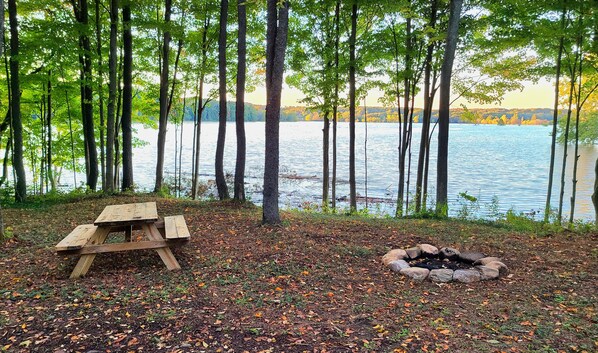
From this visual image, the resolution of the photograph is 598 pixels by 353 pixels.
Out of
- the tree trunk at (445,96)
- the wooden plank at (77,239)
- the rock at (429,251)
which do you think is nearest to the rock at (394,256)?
the rock at (429,251)

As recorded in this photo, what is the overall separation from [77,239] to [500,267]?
5281 millimetres

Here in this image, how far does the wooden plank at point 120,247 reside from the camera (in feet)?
13.2

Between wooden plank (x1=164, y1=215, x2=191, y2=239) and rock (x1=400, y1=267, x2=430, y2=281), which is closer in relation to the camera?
wooden plank (x1=164, y1=215, x2=191, y2=239)

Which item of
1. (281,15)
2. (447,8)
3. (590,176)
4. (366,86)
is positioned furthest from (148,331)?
(590,176)

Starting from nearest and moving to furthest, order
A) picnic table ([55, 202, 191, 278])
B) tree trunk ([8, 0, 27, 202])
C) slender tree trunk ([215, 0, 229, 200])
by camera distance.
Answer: picnic table ([55, 202, 191, 278]) → slender tree trunk ([215, 0, 229, 200]) → tree trunk ([8, 0, 27, 202])

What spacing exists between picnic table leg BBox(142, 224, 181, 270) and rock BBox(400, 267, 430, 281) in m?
2.84

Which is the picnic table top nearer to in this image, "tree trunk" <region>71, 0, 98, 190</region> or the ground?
the ground

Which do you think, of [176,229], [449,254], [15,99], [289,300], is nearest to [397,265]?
[449,254]

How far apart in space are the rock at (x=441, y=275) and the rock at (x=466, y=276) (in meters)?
0.06

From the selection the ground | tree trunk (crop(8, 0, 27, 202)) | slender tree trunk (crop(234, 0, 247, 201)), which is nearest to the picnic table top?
the ground

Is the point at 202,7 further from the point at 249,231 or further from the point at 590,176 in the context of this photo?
the point at 590,176

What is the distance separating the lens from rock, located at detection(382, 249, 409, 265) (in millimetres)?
4809

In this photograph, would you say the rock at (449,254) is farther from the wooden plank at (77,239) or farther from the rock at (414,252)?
the wooden plank at (77,239)

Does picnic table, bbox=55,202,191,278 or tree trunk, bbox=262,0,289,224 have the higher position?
tree trunk, bbox=262,0,289,224
